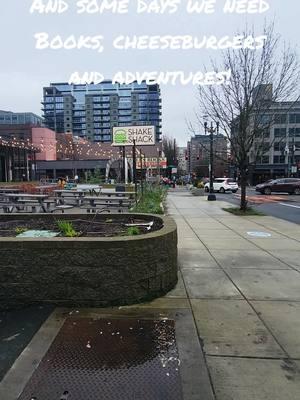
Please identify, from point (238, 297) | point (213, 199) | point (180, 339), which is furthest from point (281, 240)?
point (213, 199)

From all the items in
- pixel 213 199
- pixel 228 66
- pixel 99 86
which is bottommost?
pixel 213 199

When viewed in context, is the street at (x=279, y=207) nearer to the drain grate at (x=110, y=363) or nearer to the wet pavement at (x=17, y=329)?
the drain grate at (x=110, y=363)

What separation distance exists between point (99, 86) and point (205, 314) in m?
57.9

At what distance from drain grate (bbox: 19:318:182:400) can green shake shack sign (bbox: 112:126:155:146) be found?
3897 cm

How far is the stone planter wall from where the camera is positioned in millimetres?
4695

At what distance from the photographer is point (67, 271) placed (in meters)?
4.71

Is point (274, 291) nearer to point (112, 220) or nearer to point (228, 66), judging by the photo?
point (112, 220)

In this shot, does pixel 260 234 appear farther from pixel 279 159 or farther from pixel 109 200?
pixel 279 159

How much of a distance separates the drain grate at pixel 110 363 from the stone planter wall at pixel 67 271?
48cm

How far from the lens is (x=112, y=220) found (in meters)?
7.65

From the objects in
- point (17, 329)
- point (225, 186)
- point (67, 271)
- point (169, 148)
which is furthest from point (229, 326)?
point (169, 148)

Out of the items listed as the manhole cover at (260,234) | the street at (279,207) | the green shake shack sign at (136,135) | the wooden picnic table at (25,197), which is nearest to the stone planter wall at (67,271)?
the manhole cover at (260,234)

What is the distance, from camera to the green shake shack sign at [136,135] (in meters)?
43.2

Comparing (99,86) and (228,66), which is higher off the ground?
(99,86)
